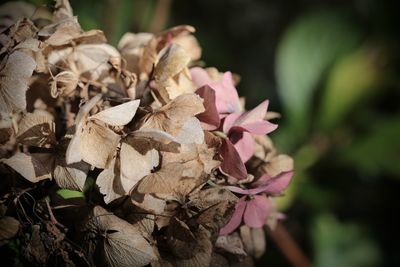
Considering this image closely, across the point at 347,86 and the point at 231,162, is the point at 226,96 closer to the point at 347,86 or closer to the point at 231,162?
the point at 231,162

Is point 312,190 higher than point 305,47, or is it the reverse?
point 305,47

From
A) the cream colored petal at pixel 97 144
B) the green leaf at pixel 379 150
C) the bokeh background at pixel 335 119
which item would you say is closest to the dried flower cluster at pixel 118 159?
the cream colored petal at pixel 97 144

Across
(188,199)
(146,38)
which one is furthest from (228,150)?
(146,38)

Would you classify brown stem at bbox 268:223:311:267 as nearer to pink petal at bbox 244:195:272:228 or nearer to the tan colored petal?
pink petal at bbox 244:195:272:228

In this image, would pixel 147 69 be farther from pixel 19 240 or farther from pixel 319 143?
pixel 319 143

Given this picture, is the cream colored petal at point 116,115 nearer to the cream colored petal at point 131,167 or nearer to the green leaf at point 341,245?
the cream colored petal at point 131,167

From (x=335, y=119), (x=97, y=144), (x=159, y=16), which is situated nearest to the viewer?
(x=97, y=144)

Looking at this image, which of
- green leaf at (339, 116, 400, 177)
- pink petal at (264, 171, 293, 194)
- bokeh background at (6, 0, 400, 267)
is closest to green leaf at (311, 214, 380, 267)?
bokeh background at (6, 0, 400, 267)

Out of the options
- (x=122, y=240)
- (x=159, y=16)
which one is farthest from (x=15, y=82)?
(x=159, y=16)

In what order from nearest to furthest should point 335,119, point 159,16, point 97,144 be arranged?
point 97,144
point 159,16
point 335,119
